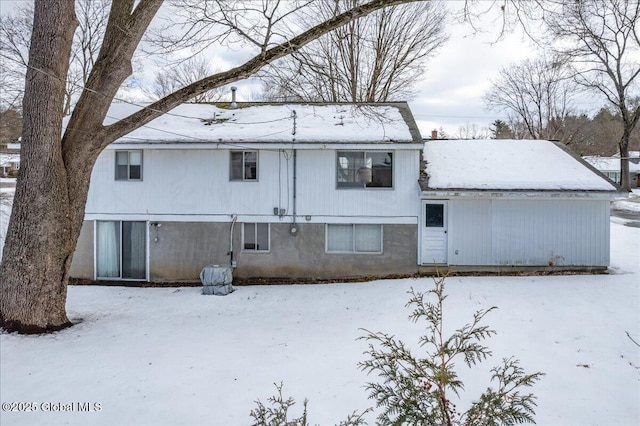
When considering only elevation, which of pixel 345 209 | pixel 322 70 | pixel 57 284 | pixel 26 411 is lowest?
pixel 26 411

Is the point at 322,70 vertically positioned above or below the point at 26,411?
above

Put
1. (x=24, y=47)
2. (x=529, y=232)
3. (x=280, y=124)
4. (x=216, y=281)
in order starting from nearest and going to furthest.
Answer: (x=216, y=281) < (x=529, y=232) < (x=280, y=124) < (x=24, y=47)

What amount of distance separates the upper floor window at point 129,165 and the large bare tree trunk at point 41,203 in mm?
4518

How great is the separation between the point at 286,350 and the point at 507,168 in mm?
8855

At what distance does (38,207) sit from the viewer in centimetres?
695

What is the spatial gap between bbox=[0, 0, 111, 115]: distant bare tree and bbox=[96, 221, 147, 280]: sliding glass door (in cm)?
405

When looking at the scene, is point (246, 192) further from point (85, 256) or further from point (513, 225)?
point (513, 225)

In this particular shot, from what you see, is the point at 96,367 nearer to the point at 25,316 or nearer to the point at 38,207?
the point at 25,316

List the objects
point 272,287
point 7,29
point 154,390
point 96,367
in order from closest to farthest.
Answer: point 154,390 < point 96,367 < point 272,287 < point 7,29

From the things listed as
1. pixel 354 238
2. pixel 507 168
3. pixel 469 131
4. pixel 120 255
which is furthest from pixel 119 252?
pixel 469 131

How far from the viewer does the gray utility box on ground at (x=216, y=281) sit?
10.4 metres

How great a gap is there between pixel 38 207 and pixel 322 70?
19.5 feet

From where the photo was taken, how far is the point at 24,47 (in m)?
18.0

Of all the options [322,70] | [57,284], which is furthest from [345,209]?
[57,284]
